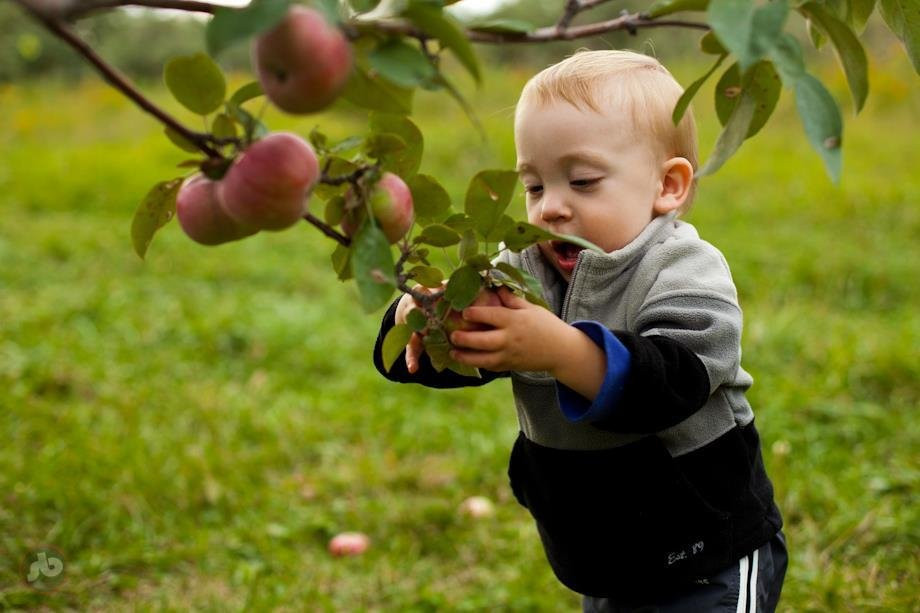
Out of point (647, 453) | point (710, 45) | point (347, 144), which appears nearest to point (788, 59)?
point (710, 45)

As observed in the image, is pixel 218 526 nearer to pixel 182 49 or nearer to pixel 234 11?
pixel 234 11

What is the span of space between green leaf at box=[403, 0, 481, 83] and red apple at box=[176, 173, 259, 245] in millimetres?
233

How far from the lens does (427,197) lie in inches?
39.6

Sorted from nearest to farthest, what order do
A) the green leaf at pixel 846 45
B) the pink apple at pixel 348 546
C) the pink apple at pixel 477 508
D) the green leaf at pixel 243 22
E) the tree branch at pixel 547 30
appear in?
1. the green leaf at pixel 243 22
2. the tree branch at pixel 547 30
3. the green leaf at pixel 846 45
4. the pink apple at pixel 348 546
5. the pink apple at pixel 477 508

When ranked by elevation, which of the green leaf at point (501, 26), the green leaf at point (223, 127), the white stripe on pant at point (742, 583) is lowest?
the white stripe on pant at point (742, 583)

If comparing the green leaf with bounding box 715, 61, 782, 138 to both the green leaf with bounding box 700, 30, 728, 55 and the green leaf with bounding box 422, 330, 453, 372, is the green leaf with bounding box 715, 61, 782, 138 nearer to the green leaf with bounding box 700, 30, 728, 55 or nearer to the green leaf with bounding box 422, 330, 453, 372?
the green leaf with bounding box 700, 30, 728, 55

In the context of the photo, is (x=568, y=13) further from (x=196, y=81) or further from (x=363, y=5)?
(x=196, y=81)

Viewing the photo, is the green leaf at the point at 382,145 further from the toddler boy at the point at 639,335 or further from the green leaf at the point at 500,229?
the toddler boy at the point at 639,335

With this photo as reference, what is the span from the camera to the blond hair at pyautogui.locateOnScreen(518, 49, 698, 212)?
3.93 ft

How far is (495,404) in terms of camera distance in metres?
2.92

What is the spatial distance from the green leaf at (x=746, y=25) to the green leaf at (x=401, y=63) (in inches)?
8.2

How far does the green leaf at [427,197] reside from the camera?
0.99m

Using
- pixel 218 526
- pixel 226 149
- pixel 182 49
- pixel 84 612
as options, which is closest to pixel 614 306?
pixel 226 149
